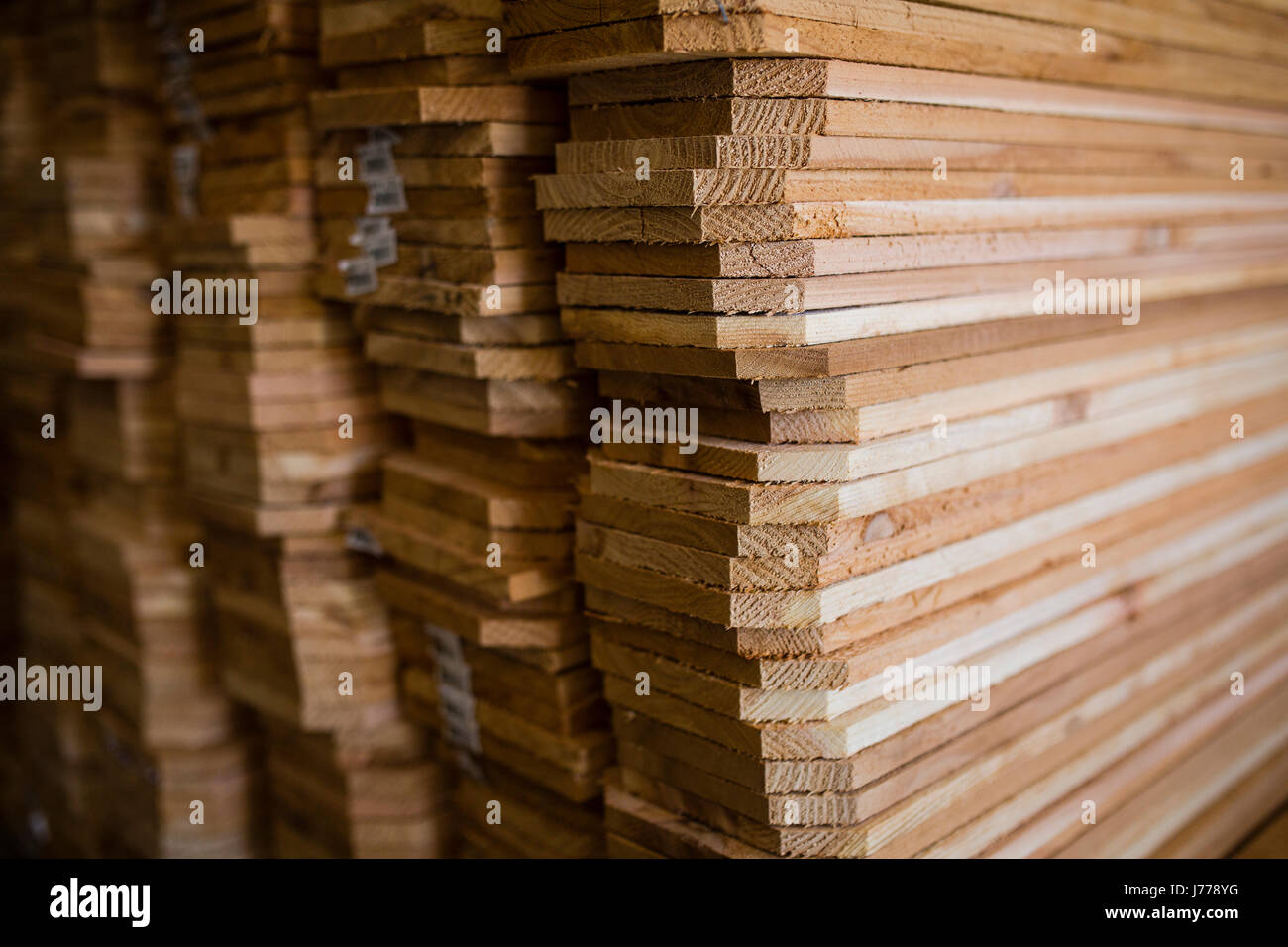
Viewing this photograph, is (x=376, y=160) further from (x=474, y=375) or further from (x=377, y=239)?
(x=474, y=375)

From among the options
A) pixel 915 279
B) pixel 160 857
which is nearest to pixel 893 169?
pixel 915 279

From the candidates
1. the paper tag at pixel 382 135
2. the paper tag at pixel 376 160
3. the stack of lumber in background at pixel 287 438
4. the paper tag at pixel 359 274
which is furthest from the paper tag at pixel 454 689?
the paper tag at pixel 382 135

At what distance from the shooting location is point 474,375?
3.56 m

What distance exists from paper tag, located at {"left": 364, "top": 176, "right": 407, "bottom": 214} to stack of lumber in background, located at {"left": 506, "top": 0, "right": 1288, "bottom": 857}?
65 centimetres

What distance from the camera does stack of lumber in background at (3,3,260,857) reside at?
4902mm

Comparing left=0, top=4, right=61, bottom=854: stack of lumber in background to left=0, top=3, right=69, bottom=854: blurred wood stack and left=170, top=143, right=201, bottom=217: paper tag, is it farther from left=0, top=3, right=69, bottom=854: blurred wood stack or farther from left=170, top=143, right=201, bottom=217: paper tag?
left=170, top=143, right=201, bottom=217: paper tag

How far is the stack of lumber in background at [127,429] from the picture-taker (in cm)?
490

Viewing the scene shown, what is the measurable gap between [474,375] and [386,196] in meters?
0.69

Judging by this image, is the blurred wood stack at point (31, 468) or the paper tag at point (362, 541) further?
the blurred wood stack at point (31, 468)

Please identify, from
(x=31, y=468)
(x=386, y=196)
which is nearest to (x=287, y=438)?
(x=386, y=196)

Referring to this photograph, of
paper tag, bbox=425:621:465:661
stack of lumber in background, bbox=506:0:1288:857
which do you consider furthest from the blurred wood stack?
stack of lumber in background, bbox=506:0:1288:857

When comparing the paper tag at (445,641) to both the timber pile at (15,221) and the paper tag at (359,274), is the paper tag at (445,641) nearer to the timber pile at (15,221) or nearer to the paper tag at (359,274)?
the paper tag at (359,274)

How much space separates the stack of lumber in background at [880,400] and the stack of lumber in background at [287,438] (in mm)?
1211
